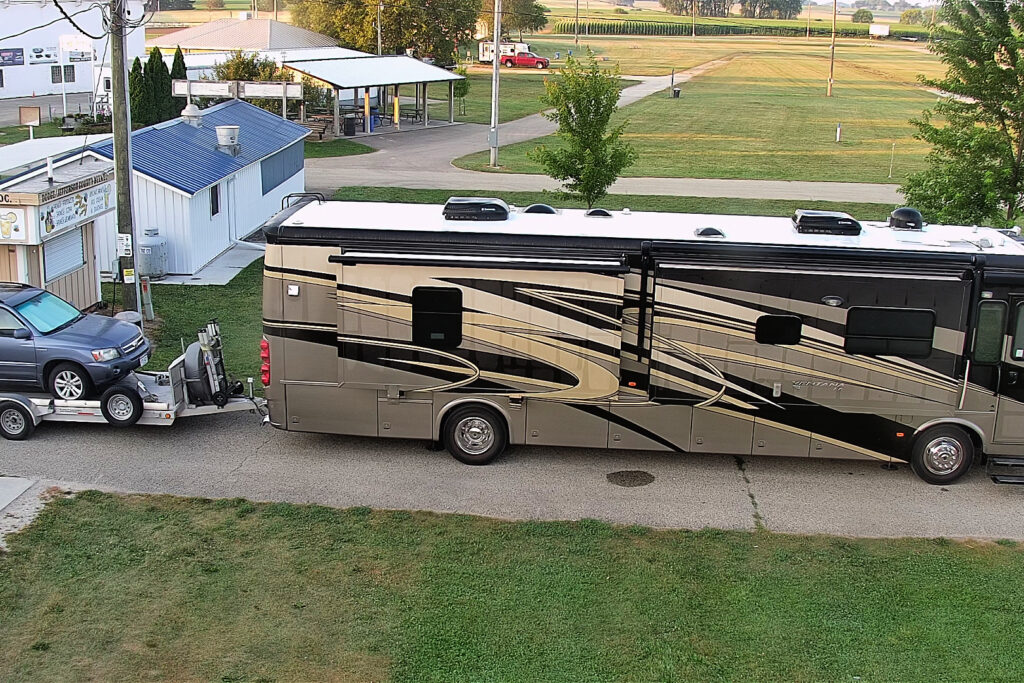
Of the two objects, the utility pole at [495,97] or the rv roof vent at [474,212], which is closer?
the rv roof vent at [474,212]

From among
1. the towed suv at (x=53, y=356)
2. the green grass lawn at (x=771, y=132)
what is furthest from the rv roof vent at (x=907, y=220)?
the green grass lawn at (x=771, y=132)

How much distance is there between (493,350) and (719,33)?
155 m

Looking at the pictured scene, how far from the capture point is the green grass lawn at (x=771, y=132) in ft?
134

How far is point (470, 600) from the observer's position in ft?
31.1

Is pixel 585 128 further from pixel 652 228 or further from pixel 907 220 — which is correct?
pixel 907 220

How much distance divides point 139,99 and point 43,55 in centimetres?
2219

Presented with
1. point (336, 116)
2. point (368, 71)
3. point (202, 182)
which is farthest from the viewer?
point (368, 71)

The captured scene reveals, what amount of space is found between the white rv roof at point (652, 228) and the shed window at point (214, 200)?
10528mm

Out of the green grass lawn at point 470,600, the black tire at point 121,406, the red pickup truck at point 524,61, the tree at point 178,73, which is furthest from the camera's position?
the red pickup truck at point 524,61

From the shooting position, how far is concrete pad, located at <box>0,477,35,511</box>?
448 inches

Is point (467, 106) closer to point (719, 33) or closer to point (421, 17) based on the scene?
point (421, 17)

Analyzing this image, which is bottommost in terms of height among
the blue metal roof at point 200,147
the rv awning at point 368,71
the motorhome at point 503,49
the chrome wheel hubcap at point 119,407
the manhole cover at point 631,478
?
the manhole cover at point 631,478

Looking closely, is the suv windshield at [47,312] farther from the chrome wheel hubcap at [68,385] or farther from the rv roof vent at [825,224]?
the rv roof vent at [825,224]

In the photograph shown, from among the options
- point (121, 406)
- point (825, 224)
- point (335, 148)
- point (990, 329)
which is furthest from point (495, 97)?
point (990, 329)
